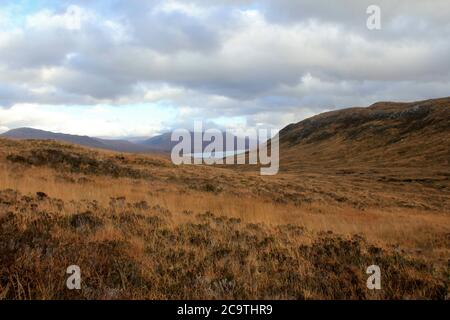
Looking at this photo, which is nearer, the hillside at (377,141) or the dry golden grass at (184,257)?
the dry golden grass at (184,257)

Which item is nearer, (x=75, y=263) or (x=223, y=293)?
(x=223, y=293)

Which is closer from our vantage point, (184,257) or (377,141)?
(184,257)

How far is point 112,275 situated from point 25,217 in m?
3.82

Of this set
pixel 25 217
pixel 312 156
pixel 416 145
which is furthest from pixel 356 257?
pixel 312 156

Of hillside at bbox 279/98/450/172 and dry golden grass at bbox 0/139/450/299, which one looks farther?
hillside at bbox 279/98/450/172

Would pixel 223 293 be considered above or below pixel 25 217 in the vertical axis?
below

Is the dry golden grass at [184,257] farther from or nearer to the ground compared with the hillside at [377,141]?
nearer to the ground

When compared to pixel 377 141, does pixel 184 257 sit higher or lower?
lower

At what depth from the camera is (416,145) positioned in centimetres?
9375

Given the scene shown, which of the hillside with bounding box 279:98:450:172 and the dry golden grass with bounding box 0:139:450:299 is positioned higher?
the hillside with bounding box 279:98:450:172
